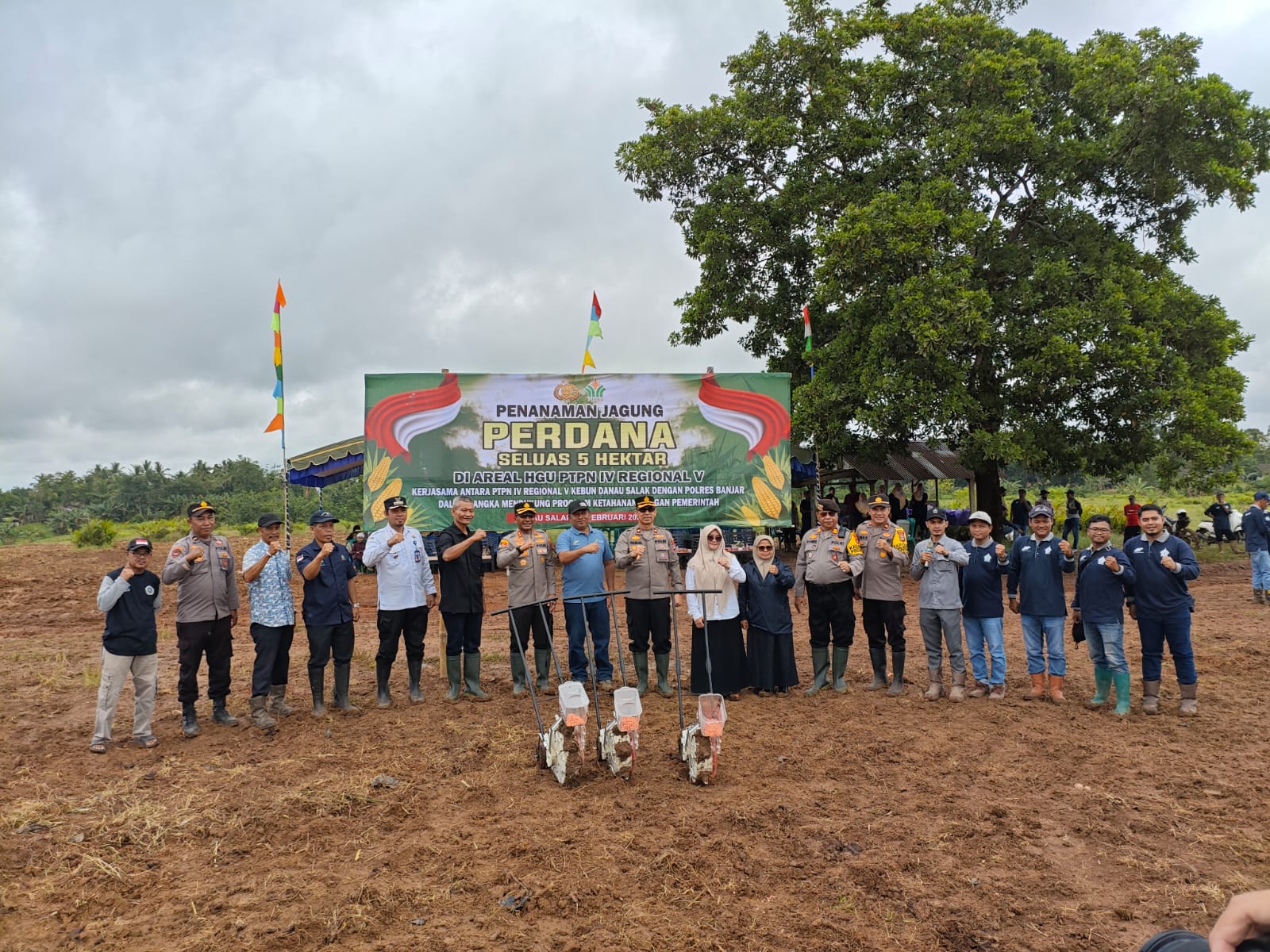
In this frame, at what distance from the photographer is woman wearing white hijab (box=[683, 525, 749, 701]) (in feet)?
22.9

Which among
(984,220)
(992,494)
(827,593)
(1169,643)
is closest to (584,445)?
(827,593)

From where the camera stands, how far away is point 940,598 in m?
6.93

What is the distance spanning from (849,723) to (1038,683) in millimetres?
1939

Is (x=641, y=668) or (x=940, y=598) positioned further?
(x=641, y=668)

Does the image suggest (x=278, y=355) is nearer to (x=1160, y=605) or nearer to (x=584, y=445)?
(x=584, y=445)

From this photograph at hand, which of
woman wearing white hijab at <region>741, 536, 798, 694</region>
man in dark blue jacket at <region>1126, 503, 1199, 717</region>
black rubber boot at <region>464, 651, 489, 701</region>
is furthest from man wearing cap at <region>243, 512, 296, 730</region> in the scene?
man in dark blue jacket at <region>1126, 503, 1199, 717</region>

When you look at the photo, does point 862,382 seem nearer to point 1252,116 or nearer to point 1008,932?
point 1252,116

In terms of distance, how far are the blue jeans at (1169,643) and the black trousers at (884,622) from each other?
1843 mm

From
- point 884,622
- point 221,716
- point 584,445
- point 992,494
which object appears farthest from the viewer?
point 992,494

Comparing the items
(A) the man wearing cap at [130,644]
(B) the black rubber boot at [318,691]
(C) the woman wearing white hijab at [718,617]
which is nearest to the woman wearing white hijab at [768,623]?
(C) the woman wearing white hijab at [718,617]

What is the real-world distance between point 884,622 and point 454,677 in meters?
3.99

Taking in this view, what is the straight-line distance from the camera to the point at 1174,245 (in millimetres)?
15703

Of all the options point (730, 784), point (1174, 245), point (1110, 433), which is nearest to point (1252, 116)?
point (1174, 245)

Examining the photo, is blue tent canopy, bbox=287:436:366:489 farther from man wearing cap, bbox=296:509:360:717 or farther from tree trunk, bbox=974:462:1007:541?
tree trunk, bbox=974:462:1007:541
